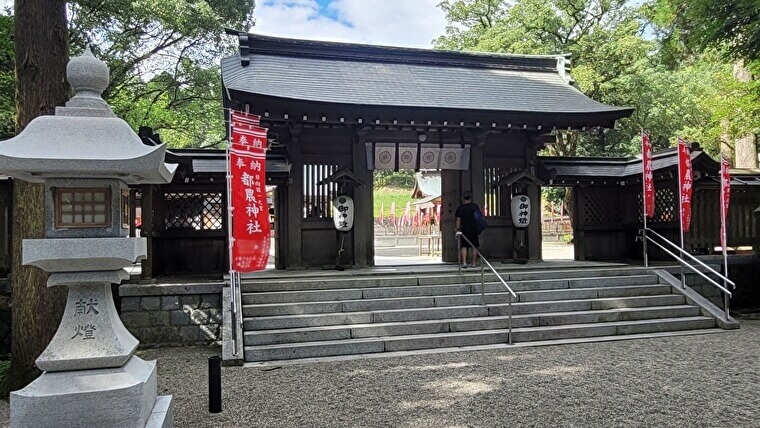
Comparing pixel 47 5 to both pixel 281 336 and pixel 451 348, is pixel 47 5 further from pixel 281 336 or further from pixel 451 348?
pixel 451 348

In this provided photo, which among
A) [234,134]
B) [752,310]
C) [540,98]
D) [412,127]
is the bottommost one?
[752,310]

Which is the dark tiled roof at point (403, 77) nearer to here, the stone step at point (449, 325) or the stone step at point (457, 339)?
the stone step at point (449, 325)

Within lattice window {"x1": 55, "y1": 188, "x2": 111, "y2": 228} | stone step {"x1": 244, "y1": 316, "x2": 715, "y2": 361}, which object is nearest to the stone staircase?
stone step {"x1": 244, "y1": 316, "x2": 715, "y2": 361}

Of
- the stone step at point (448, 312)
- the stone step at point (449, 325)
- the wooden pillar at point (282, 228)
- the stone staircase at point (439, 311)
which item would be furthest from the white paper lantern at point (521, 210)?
the wooden pillar at point (282, 228)

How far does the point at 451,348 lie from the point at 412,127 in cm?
499

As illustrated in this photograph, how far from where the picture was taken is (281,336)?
21.4 feet

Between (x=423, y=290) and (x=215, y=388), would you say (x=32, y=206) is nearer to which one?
(x=215, y=388)

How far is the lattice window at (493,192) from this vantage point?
10938mm

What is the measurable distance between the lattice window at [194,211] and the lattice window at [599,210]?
8.00 m

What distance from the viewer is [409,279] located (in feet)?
26.8

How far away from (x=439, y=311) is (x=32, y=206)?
17.2ft

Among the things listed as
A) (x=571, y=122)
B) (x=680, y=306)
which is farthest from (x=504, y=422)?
(x=571, y=122)

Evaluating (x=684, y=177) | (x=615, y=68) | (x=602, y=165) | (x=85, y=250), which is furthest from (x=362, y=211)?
(x=615, y=68)

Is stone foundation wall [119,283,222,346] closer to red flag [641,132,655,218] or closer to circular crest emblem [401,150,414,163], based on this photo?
circular crest emblem [401,150,414,163]
